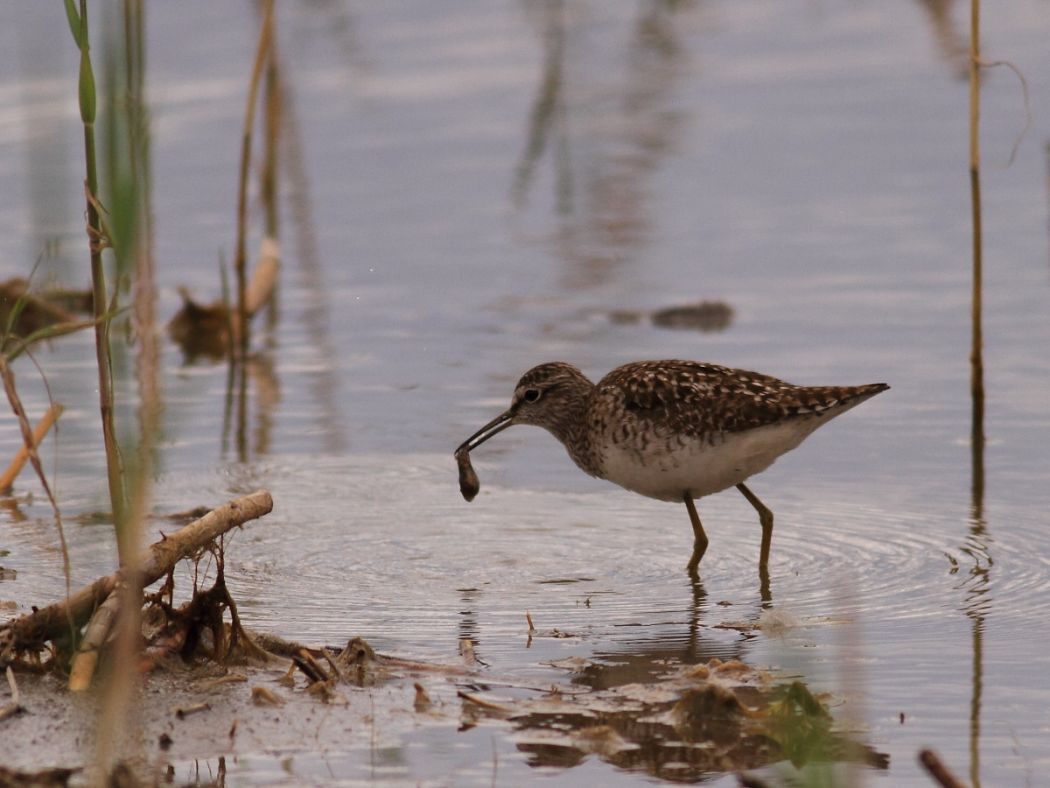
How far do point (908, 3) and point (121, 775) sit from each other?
50.1 feet

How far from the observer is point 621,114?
1582 cm

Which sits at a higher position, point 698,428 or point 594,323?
point 698,428

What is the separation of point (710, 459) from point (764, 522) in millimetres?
354

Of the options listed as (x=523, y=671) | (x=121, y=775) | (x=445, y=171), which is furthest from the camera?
(x=445, y=171)

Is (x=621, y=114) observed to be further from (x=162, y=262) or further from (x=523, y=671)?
(x=523, y=671)

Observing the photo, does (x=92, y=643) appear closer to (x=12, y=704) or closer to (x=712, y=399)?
(x=12, y=704)

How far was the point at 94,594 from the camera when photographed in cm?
551

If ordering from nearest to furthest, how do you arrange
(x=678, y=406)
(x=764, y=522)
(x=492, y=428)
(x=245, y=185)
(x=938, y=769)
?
(x=938, y=769) → (x=764, y=522) → (x=678, y=406) → (x=492, y=428) → (x=245, y=185)

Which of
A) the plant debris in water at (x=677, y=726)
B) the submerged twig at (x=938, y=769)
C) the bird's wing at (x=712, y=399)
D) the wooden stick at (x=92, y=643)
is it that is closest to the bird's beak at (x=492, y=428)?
the bird's wing at (x=712, y=399)

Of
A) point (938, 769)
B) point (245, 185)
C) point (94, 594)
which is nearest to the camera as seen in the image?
point (938, 769)

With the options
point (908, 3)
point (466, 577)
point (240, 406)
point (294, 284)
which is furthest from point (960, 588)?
point (908, 3)

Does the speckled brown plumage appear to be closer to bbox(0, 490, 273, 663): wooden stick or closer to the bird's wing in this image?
the bird's wing

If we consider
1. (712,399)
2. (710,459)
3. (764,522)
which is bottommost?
(764,522)

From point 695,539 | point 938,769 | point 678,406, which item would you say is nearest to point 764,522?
point 695,539
